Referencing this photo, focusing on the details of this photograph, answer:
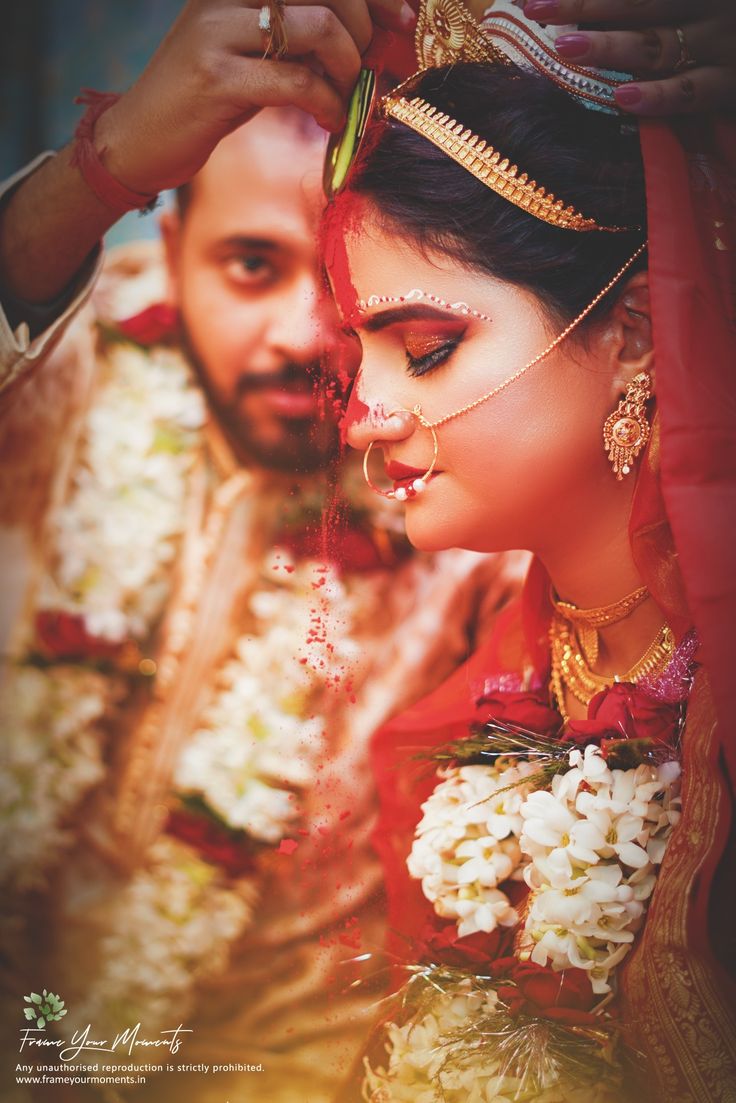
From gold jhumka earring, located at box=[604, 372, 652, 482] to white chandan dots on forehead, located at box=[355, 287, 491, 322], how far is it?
0.72 feet

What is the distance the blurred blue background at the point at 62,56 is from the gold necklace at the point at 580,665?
1.67 m

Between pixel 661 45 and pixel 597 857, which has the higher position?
pixel 661 45

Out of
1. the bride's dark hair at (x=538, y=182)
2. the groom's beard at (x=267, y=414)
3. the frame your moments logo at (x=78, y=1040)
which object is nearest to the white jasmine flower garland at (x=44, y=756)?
the frame your moments logo at (x=78, y=1040)

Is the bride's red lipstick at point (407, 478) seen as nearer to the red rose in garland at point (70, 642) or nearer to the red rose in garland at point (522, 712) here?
the red rose in garland at point (522, 712)

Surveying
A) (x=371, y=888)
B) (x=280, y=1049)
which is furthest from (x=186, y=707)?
(x=371, y=888)

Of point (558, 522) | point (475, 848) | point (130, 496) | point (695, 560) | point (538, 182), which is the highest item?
point (538, 182)

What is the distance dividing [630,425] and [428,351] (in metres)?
0.29

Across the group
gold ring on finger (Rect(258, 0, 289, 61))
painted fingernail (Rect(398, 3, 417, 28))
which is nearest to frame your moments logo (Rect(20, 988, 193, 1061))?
gold ring on finger (Rect(258, 0, 289, 61))

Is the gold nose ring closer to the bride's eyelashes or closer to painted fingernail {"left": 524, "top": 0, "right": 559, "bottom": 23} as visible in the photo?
the bride's eyelashes

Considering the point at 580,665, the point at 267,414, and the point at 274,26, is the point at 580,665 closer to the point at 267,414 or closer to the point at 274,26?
the point at 274,26

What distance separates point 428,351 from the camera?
1296 mm

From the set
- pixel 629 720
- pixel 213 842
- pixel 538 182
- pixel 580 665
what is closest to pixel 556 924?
pixel 629 720

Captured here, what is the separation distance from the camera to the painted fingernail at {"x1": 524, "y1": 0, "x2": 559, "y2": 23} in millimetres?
1188

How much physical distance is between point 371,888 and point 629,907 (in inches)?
19.2
